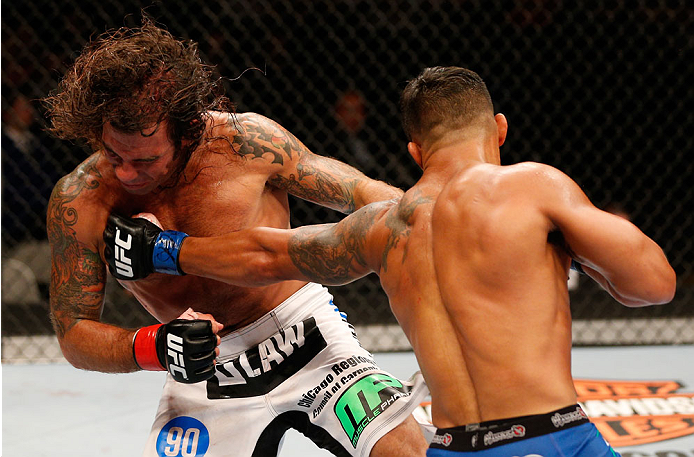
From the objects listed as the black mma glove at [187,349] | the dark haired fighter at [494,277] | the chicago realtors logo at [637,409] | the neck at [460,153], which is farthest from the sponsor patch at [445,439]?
the chicago realtors logo at [637,409]

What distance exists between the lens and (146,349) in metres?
1.47

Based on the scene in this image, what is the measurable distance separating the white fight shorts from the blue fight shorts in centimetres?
47

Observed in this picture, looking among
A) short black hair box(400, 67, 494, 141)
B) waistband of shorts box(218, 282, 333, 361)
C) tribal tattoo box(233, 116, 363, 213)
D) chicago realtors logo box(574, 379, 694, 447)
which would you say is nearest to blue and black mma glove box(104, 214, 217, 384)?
waistband of shorts box(218, 282, 333, 361)

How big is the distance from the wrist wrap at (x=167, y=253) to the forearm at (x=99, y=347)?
19cm

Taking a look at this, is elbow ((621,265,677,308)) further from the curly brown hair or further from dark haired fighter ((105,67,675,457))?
the curly brown hair

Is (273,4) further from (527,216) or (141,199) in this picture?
(527,216)

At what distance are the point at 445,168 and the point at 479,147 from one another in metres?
0.06

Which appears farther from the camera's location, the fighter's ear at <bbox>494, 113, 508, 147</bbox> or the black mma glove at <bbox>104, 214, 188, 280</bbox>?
the black mma glove at <bbox>104, 214, 188, 280</bbox>

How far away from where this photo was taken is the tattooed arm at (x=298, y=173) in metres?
1.67

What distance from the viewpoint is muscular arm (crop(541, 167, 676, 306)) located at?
0.97 metres

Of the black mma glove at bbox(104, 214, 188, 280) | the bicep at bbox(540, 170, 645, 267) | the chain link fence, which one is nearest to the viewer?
the bicep at bbox(540, 170, 645, 267)

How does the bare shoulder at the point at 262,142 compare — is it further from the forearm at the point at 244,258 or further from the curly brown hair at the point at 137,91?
the forearm at the point at 244,258

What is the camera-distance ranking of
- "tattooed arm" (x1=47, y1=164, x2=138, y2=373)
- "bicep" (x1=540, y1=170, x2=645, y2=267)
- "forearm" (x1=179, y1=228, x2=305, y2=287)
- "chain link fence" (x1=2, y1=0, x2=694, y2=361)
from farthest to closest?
"chain link fence" (x1=2, y1=0, x2=694, y2=361) < "tattooed arm" (x1=47, y1=164, x2=138, y2=373) < "forearm" (x1=179, y1=228, x2=305, y2=287) < "bicep" (x1=540, y1=170, x2=645, y2=267)

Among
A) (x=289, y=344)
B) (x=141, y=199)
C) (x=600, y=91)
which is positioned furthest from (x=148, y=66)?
(x=600, y=91)
